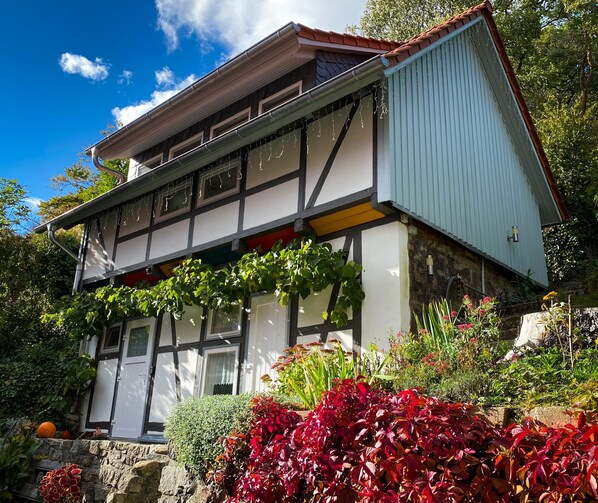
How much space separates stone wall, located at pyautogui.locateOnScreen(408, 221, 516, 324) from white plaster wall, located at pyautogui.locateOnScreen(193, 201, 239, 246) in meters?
2.90

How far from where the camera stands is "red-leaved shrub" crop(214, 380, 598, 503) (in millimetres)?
2709

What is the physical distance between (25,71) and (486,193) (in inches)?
395

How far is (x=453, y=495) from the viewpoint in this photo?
2820 millimetres

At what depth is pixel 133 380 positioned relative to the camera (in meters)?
9.95

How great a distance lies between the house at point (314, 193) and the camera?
23.3 feet

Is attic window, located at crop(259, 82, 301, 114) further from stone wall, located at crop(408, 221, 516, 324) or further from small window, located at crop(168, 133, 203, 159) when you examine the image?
stone wall, located at crop(408, 221, 516, 324)

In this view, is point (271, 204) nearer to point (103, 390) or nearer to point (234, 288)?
point (234, 288)

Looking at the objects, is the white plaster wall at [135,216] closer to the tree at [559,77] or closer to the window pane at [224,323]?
the window pane at [224,323]

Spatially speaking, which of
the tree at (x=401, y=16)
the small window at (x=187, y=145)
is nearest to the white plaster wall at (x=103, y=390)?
the small window at (x=187, y=145)

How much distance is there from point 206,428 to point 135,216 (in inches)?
257

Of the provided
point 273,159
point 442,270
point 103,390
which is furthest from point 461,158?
point 103,390

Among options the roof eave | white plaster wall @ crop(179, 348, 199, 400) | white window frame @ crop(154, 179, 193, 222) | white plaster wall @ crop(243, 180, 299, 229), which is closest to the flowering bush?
white plaster wall @ crop(179, 348, 199, 400)

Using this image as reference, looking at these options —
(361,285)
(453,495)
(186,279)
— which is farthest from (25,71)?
(453,495)

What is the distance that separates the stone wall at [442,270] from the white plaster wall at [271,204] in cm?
178
